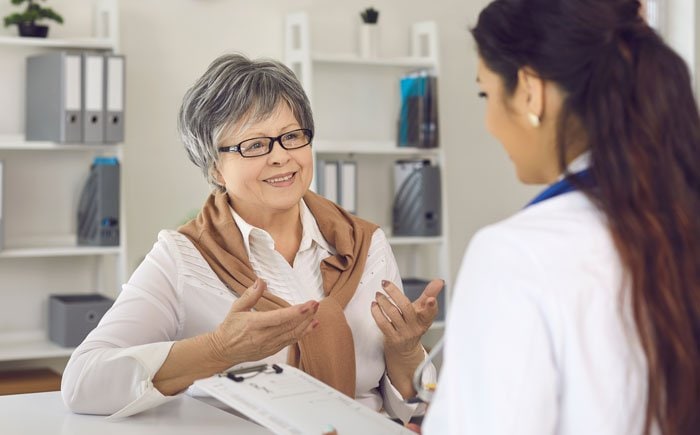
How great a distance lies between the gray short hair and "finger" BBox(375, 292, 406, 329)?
1.50 ft

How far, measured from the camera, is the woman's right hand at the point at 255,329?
1.58m

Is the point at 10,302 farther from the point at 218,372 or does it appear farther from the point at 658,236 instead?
the point at 658,236

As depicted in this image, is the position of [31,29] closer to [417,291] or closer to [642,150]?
[417,291]

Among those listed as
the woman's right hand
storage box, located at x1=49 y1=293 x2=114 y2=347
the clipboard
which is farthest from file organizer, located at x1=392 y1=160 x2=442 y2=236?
the clipboard

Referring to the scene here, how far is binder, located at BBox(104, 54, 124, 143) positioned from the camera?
3.69 m

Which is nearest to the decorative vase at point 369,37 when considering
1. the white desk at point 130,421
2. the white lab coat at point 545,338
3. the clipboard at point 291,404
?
the white desk at point 130,421

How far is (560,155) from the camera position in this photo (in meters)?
0.99

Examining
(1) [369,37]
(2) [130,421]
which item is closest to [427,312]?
(2) [130,421]

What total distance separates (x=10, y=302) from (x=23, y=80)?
0.87 metres

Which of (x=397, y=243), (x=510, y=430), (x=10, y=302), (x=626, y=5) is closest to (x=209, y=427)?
(x=510, y=430)

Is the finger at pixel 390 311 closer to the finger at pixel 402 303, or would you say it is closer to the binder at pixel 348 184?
A: the finger at pixel 402 303

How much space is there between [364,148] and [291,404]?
2952 millimetres

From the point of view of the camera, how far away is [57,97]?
363 cm

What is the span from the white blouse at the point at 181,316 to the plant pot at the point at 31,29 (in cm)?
205
